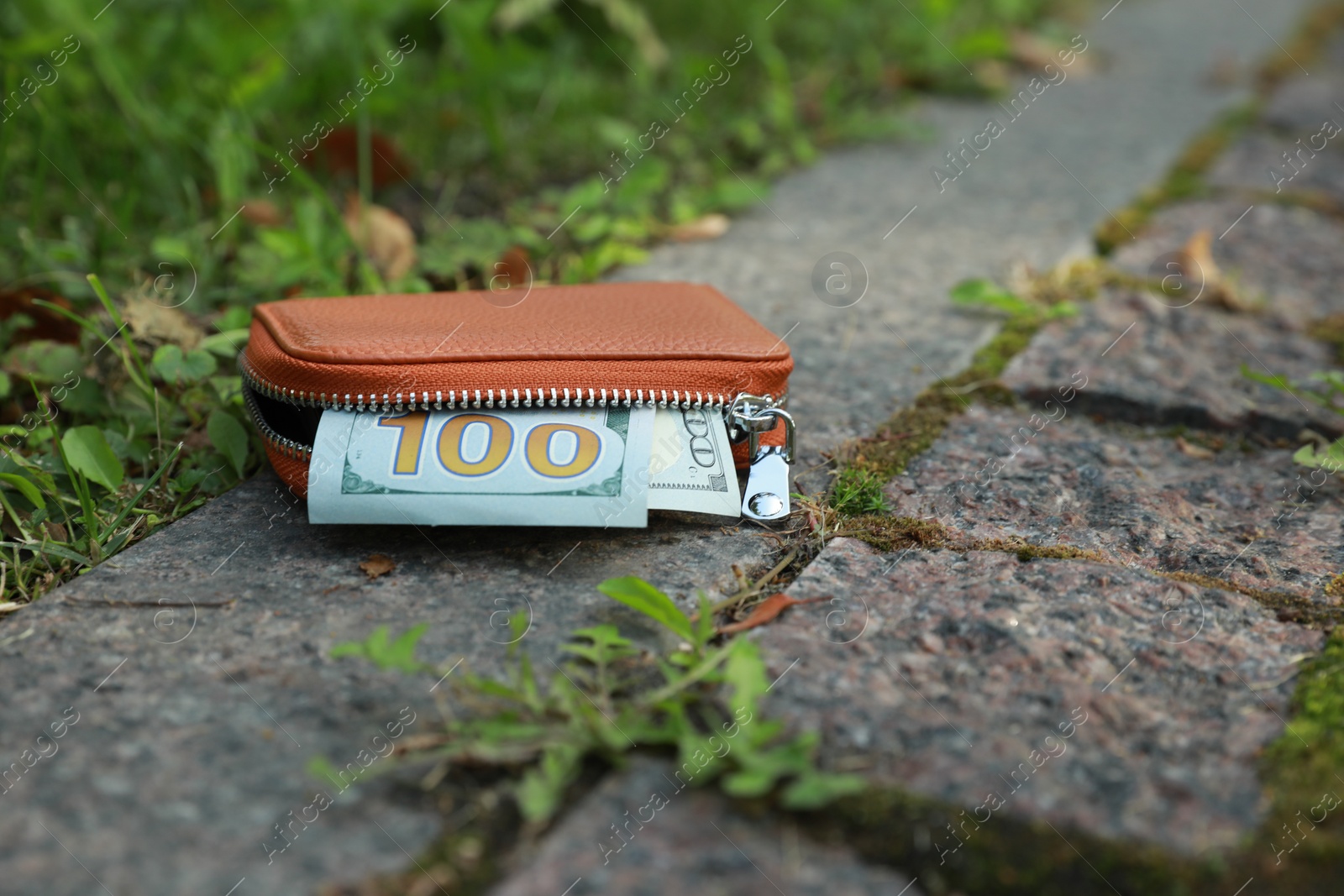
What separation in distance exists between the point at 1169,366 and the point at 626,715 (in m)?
1.32

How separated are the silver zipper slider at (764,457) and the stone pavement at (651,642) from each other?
42 mm

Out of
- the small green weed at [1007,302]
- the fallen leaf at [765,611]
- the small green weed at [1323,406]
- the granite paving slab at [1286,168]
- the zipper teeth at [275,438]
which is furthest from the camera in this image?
the granite paving slab at [1286,168]

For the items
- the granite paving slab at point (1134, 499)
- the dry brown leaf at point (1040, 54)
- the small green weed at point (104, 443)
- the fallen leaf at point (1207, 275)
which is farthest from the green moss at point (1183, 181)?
the small green weed at point (104, 443)

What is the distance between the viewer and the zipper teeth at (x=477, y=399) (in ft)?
4.37

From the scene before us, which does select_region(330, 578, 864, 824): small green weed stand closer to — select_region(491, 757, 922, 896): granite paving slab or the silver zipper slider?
select_region(491, 757, 922, 896): granite paving slab

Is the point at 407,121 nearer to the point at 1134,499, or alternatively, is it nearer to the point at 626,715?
the point at 1134,499

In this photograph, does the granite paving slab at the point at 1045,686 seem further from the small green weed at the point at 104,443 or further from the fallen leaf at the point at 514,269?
the fallen leaf at the point at 514,269

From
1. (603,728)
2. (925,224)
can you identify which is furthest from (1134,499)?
(925,224)

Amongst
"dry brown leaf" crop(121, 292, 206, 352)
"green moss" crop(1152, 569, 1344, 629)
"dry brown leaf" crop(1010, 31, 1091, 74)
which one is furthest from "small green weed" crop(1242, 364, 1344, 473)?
"dry brown leaf" crop(1010, 31, 1091, 74)

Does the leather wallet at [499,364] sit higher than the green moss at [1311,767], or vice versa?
the leather wallet at [499,364]

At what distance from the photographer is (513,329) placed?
1422 mm

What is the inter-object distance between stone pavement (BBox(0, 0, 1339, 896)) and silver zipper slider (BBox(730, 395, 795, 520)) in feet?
0.14

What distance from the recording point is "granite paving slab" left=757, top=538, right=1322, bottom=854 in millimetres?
950

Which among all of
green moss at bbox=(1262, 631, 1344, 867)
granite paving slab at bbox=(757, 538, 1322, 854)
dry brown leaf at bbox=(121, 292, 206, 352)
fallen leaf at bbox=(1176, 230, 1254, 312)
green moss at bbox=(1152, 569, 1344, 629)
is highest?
dry brown leaf at bbox=(121, 292, 206, 352)
